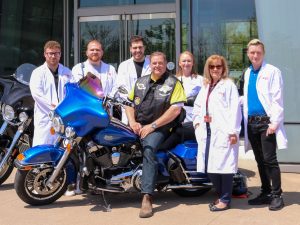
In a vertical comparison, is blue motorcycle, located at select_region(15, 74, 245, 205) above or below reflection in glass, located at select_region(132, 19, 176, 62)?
below

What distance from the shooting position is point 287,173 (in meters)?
7.11

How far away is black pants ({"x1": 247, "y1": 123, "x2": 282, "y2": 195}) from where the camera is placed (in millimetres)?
5047

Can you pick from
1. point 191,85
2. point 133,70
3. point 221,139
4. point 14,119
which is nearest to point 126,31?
point 133,70

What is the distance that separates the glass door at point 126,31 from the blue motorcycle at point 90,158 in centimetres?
534

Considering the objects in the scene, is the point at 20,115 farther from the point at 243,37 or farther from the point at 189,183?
the point at 243,37

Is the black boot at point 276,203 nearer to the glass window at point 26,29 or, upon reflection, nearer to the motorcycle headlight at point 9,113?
the motorcycle headlight at point 9,113

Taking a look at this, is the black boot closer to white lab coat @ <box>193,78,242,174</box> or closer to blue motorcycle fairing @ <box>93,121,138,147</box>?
white lab coat @ <box>193,78,242,174</box>

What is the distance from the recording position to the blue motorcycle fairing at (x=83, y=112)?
498cm

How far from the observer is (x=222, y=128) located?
16.3ft

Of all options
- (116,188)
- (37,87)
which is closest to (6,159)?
(37,87)

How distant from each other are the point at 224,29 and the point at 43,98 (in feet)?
16.6

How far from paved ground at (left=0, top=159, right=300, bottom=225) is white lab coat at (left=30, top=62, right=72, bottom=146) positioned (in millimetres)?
798

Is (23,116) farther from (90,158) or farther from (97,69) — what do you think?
(90,158)

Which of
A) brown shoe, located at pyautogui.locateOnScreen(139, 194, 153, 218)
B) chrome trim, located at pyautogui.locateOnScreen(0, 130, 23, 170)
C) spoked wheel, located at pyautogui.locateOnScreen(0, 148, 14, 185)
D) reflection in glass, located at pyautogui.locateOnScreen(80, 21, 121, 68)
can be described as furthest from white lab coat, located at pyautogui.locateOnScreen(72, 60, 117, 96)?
reflection in glass, located at pyautogui.locateOnScreen(80, 21, 121, 68)
